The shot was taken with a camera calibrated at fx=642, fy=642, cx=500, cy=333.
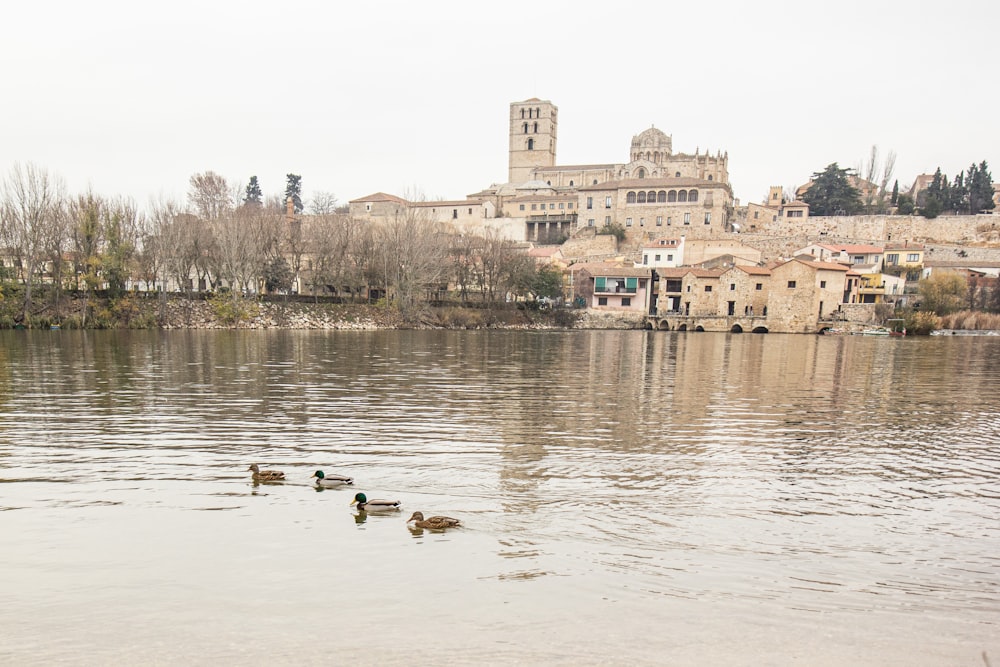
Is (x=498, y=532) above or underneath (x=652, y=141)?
underneath

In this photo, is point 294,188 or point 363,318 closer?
point 363,318

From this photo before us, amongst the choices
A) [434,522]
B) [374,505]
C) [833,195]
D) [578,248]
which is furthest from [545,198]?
[434,522]

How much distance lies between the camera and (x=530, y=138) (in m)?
128

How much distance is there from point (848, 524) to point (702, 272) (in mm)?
63843

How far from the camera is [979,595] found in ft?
21.5

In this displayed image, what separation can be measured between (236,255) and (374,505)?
4925 cm

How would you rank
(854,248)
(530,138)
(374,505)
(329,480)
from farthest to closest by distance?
(530,138) → (854,248) → (329,480) → (374,505)

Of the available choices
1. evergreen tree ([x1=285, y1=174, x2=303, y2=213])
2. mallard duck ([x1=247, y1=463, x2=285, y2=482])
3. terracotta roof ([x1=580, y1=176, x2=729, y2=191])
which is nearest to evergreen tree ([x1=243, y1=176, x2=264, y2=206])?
evergreen tree ([x1=285, y1=174, x2=303, y2=213])

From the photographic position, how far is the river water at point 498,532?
563cm

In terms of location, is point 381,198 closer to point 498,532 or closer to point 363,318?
point 363,318

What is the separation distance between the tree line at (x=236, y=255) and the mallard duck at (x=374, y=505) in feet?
158

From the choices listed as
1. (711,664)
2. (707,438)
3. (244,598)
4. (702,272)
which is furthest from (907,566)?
(702,272)

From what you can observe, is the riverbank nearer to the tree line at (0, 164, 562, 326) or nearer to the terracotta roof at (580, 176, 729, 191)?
the tree line at (0, 164, 562, 326)

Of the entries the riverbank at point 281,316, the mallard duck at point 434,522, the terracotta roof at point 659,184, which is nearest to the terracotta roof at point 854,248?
the terracotta roof at point 659,184
